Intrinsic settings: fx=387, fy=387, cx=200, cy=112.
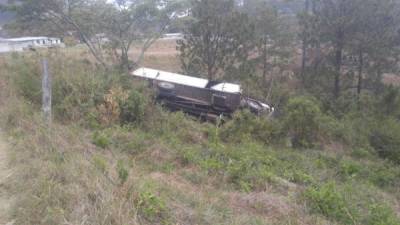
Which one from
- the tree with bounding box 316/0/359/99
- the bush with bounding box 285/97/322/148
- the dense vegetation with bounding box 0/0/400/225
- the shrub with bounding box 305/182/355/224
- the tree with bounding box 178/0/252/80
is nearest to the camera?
the dense vegetation with bounding box 0/0/400/225

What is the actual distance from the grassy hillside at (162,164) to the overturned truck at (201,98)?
1530 mm

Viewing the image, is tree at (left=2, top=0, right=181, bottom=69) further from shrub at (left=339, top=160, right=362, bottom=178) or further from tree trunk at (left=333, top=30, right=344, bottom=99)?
shrub at (left=339, top=160, right=362, bottom=178)

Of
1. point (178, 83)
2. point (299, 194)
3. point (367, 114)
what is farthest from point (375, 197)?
point (367, 114)

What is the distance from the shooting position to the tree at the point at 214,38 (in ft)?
57.1

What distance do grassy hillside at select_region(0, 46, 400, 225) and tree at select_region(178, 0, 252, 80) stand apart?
6901 millimetres

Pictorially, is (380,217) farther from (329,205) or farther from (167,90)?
(167,90)

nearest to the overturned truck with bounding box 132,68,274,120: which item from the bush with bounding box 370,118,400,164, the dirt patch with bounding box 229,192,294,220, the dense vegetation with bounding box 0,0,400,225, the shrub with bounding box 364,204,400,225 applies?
the dense vegetation with bounding box 0,0,400,225

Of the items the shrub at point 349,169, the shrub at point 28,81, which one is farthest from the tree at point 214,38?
the shrub at point 349,169

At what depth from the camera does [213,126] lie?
34.2ft

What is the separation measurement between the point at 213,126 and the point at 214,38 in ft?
27.0

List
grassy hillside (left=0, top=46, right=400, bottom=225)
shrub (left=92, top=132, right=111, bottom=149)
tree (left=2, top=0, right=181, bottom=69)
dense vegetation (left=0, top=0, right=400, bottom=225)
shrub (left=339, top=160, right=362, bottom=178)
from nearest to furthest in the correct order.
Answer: grassy hillside (left=0, top=46, right=400, bottom=225), dense vegetation (left=0, top=0, right=400, bottom=225), shrub (left=92, top=132, right=111, bottom=149), shrub (left=339, top=160, right=362, bottom=178), tree (left=2, top=0, right=181, bottom=69)

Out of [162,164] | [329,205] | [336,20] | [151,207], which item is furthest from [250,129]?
[336,20]

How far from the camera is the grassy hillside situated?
364 centimetres

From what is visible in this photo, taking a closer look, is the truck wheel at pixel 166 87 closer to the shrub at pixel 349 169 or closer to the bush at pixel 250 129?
the bush at pixel 250 129
